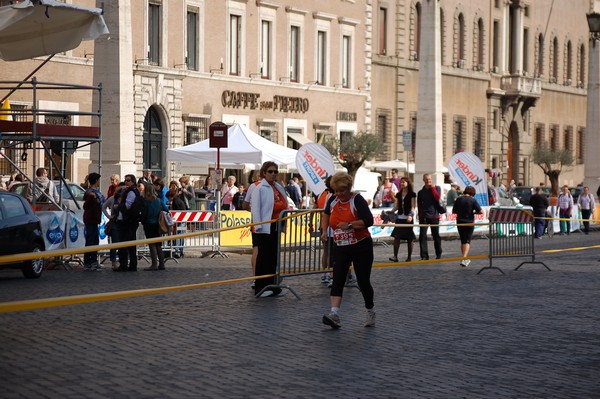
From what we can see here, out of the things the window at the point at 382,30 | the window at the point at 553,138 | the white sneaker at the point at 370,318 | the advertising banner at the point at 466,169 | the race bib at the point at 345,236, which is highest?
the window at the point at 382,30

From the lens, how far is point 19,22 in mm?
19344

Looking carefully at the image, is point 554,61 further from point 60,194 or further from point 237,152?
point 60,194

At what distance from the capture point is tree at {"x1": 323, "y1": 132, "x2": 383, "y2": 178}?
2087 inches

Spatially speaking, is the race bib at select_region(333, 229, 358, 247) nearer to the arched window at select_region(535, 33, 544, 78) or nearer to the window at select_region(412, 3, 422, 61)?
the window at select_region(412, 3, 422, 61)

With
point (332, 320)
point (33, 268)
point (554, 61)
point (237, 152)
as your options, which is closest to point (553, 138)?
point (554, 61)

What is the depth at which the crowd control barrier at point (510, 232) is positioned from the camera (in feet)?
84.2

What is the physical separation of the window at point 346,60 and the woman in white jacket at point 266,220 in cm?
3828

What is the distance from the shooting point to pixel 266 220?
1931 centimetres

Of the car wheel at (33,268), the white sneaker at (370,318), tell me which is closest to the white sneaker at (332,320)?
the white sneaker at (370,318)

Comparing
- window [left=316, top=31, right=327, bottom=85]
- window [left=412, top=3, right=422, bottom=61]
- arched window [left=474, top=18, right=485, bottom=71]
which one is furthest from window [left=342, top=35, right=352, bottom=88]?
arched window [left=474, top=18, right=485, bottom=71]

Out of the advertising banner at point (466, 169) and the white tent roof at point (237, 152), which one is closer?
the white tent roof at point (237, 152)

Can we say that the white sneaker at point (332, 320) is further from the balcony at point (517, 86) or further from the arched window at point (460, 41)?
the balcony at point (517, 86)

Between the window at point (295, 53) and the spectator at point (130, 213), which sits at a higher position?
the window at point (295, 53)

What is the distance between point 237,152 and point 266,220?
1638 centimetres
